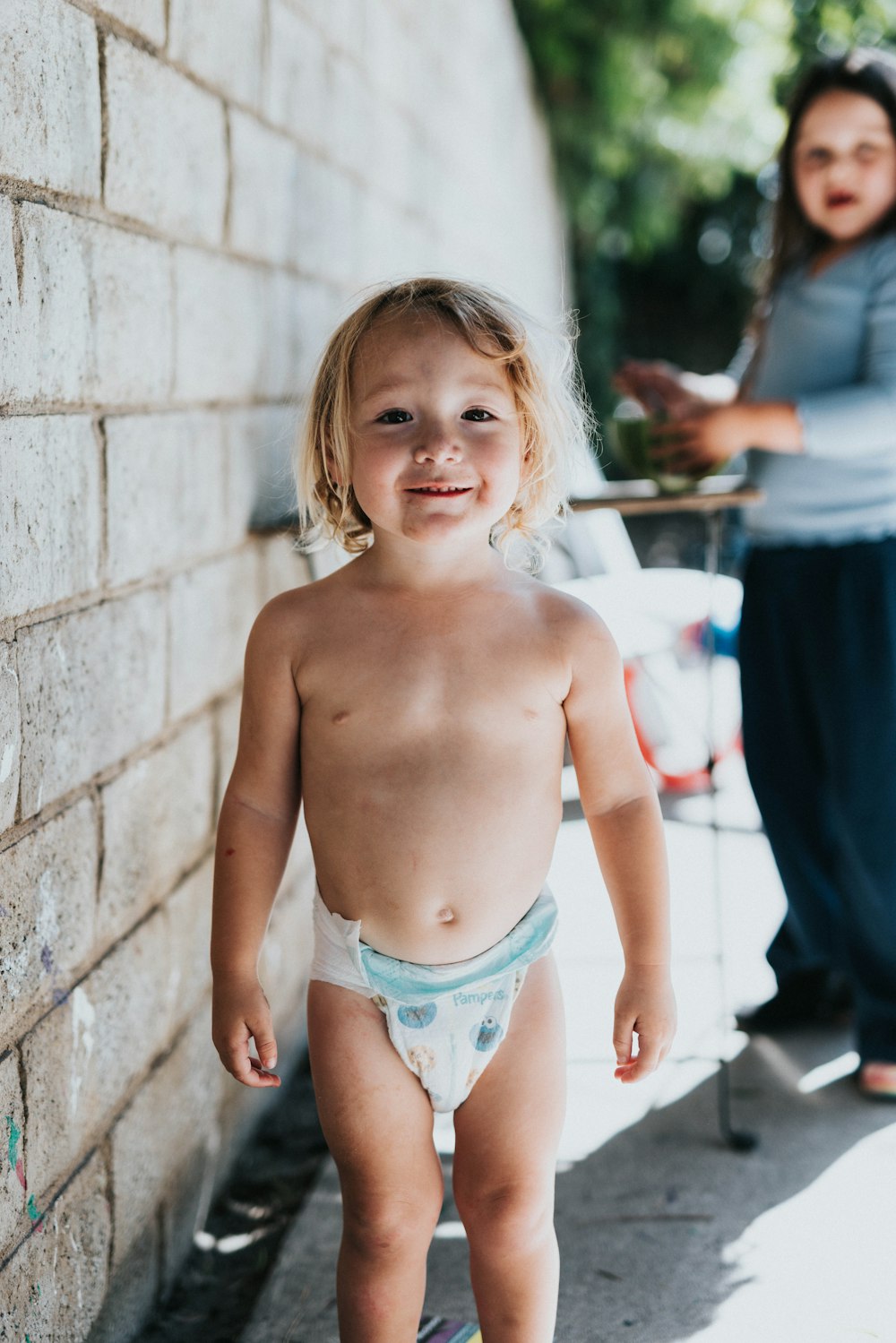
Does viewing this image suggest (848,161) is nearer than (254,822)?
No

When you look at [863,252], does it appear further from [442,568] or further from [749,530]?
[442,568]

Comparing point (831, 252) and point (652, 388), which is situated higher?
point (831, 252)

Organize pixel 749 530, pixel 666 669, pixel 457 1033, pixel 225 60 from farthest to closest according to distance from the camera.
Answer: pixel 666 669 → pixel 749 530 → pixel 225 60 → pixel 457 1033

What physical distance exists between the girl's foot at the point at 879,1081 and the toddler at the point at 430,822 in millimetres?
1187

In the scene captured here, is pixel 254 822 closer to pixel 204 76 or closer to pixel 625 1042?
pixel 625 1042

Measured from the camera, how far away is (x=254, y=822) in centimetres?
165

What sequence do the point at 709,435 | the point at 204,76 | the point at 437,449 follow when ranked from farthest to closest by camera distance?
1. the point at 709,435
2. the point at 204,76
3. the point at 437,449

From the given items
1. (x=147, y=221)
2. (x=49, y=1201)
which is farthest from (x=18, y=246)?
(x=49, y=1201)

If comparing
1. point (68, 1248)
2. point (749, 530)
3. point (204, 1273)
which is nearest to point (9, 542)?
point (68, 1248)

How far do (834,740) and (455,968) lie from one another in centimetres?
140

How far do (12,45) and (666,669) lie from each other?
13.4 feet

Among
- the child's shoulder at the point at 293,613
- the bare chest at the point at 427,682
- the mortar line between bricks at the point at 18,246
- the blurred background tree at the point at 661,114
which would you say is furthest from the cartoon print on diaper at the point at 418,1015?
the blurred background tree at the point at 661,114

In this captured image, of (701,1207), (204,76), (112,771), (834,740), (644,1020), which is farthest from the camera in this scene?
(834,740)

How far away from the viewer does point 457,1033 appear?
62.2 inches
